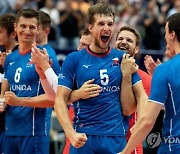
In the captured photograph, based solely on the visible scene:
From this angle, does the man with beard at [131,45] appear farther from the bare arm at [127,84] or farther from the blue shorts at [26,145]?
the blue shorts at [26,145]

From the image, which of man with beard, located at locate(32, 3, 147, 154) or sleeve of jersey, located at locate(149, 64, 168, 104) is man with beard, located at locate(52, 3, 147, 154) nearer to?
man with beard, located at locate(32, 3, 147, 154)

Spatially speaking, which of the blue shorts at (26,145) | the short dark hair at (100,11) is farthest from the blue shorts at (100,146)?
the blue shorts at (26,145)

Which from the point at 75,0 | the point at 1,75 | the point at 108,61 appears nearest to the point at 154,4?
the point at 75,0

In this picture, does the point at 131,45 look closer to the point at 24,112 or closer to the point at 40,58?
the point at 40,58

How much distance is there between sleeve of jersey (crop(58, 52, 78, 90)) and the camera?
24.5 feet

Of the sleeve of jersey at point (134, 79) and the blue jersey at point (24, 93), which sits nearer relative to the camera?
the sleeve of jersey at point (134, 79)

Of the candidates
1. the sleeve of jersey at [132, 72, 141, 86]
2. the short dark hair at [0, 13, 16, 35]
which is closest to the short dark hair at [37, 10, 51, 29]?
the short dark hair at [0, 13, 16, 35]

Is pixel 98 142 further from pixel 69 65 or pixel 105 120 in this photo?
pixel 69 65

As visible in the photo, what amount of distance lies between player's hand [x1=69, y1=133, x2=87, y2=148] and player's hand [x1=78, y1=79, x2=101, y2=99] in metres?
0.53

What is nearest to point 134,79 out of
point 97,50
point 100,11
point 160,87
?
point 97,50

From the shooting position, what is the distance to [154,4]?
Result: 22703mm

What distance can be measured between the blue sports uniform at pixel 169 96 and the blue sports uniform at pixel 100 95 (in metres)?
0.96

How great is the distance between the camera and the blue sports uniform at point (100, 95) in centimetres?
742

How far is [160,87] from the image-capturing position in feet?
20.9
